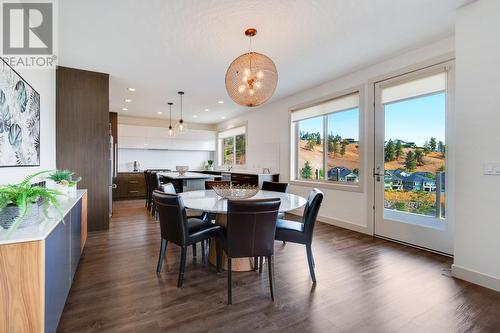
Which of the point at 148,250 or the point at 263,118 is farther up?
the point at 263,118

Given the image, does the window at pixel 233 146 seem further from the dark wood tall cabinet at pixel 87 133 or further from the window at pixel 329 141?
the dark wood tall cabinet at pixel 87 133

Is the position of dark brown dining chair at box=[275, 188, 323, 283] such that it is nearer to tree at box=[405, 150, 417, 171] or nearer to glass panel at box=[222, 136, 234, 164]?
tree at box=[405, 150, 417, 171]

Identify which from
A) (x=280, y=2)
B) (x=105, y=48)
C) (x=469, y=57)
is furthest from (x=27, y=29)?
(x=469, y=57)

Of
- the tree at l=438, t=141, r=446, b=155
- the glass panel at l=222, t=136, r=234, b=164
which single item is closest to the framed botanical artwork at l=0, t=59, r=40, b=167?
the tree at l=438, t=141, r=446, b=155

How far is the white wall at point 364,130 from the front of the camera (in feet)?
11.3

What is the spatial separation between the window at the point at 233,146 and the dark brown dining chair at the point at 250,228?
18.0ft

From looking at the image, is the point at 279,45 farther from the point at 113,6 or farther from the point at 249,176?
A: the point at 249,176

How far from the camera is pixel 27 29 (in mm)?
2496

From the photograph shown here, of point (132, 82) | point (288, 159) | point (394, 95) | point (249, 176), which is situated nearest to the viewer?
point (394, 95)

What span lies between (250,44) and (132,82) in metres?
2.65

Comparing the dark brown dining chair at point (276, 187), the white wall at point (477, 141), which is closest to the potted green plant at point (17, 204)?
the dark brown dining chair at point (276, 187)

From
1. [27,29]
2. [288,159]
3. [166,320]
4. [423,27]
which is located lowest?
[166,320]

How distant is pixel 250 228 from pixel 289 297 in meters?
0.70

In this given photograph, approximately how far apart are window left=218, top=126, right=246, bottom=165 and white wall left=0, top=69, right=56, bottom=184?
4.71m
